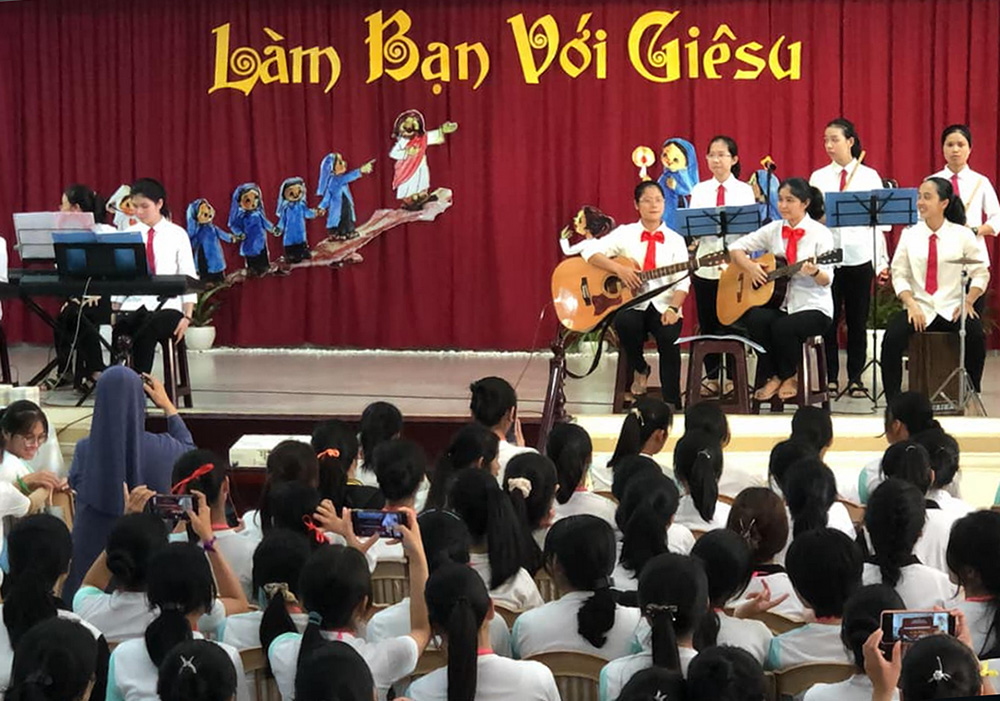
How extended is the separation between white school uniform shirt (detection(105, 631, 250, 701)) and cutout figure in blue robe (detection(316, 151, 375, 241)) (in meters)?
7.43

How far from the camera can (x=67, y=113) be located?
34.7ft

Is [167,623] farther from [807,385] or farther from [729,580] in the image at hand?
[807,385]

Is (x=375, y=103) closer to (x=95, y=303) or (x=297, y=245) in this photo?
(x=297, y=245)

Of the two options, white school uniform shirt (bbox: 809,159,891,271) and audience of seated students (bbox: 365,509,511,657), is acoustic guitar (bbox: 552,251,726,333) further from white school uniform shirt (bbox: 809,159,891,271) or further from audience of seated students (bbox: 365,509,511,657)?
audience of seated students (bbox: 365,509,511,657)

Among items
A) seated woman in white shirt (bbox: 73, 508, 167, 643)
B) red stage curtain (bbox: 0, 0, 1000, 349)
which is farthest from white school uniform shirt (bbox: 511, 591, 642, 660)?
red stage curtain (bbox: 0, 0, 1000, 349)

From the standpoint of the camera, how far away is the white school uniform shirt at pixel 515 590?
360 cm

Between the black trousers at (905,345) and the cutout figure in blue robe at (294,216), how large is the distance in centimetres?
454

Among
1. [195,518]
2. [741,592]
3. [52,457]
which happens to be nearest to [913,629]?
[741,592]

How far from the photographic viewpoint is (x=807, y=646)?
313cm

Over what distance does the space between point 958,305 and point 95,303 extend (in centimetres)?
440

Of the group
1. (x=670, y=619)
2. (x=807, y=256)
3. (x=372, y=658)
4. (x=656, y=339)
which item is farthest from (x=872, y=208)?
(x=372, y=658)

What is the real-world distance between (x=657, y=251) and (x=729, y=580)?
4.28 metres

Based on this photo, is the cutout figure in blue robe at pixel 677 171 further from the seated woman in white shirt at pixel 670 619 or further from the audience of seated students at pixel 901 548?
the seated woman in white shirt at pixel 670 619

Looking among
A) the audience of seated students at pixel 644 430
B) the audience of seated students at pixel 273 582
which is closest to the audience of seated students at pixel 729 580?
the audience of seated students at pixel 273 582
